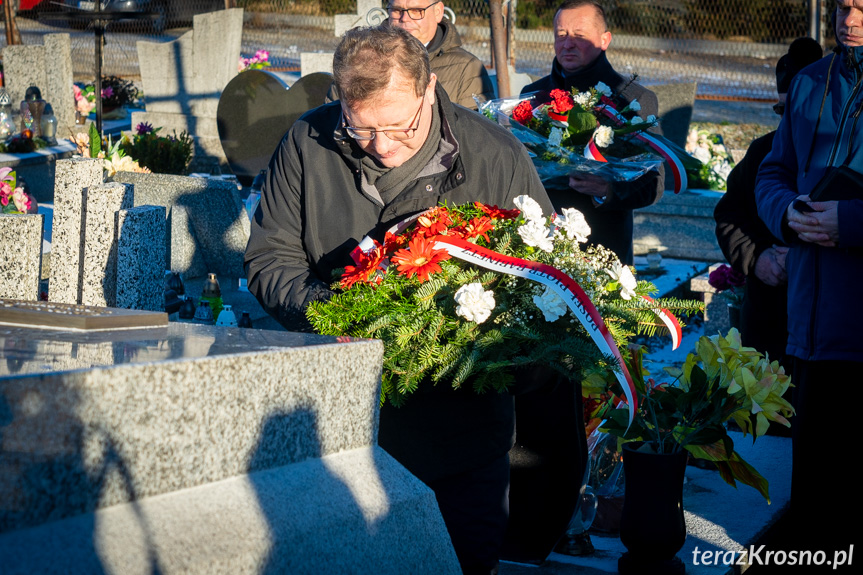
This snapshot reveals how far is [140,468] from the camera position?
Answer: 1.56 meters

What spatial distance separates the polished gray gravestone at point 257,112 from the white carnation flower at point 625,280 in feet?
17.9

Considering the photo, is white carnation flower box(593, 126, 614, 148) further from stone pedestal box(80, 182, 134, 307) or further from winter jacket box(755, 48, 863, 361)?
stone pedestal box(80, 182, 134, 307)

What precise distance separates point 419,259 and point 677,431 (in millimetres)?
1223

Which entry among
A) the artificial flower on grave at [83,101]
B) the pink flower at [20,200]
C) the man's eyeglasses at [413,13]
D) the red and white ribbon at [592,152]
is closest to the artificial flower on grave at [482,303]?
the red and white ribbon at [592,152]

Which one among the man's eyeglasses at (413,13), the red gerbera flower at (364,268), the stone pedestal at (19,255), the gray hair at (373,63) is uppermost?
the man's eyeglasses at (413,13)

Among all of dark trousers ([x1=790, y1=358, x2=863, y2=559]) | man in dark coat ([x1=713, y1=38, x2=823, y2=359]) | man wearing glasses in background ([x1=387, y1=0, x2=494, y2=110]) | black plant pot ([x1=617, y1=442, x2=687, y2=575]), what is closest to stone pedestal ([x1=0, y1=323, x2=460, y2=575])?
black plant pot ([x1=617, y1=442, x2=687, y2=575])

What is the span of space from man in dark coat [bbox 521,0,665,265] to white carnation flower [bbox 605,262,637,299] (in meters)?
1.92

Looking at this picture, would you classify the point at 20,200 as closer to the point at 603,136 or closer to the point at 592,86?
the point at 592,86

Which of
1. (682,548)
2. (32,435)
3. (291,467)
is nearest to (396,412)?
(291,467)

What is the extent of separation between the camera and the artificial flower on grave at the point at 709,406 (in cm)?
298

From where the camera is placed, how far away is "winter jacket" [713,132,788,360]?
4.01 m

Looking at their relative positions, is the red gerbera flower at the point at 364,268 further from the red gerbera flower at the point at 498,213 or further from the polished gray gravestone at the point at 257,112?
the polished gray gravestone at the point at 257,112

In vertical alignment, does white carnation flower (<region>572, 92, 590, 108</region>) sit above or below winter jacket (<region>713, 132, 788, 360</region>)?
above

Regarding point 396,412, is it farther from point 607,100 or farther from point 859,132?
point 607,100
